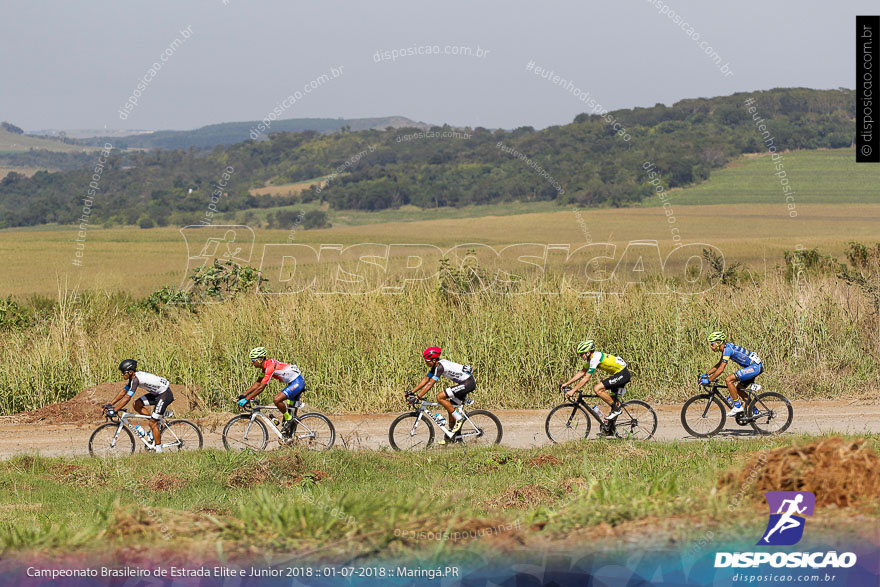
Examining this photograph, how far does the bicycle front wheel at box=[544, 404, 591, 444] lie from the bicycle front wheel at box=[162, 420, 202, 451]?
5.54m

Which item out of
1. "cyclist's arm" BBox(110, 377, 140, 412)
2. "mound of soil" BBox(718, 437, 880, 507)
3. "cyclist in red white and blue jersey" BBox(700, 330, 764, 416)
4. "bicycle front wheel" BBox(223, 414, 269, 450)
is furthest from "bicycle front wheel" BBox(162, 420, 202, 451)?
"mound of soil" BBox(718, 437, 880, 507)

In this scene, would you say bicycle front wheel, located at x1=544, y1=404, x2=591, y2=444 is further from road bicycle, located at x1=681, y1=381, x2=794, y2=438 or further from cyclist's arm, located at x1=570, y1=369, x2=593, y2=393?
road bicycle, located at x1=681, y1=381, x2=794, y2=438

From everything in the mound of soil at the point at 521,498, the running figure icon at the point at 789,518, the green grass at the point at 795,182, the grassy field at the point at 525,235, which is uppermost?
the green grass at the point at 795,182

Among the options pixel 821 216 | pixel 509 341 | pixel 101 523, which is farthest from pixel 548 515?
pixel 821 216

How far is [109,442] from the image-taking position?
14875 millimetres

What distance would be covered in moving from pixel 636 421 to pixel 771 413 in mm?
2168

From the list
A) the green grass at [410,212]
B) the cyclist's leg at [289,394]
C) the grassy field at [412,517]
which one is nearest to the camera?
the grassy field at [412,517]

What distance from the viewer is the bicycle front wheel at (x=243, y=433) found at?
47.0ft

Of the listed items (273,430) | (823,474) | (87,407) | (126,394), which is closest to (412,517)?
(823,474)

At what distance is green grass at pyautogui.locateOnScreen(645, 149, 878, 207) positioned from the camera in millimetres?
105669

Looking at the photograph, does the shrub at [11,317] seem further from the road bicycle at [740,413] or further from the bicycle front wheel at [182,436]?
the road bicycle at [740,413]

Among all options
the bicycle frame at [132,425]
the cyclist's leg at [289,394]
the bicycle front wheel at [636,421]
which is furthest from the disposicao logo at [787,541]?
the bicycle frame at [132,425]

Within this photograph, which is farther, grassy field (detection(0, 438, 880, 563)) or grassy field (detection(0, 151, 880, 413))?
grassy field (detection(0, 151, 880, 413))

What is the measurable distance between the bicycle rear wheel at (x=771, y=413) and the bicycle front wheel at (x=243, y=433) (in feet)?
24.9
